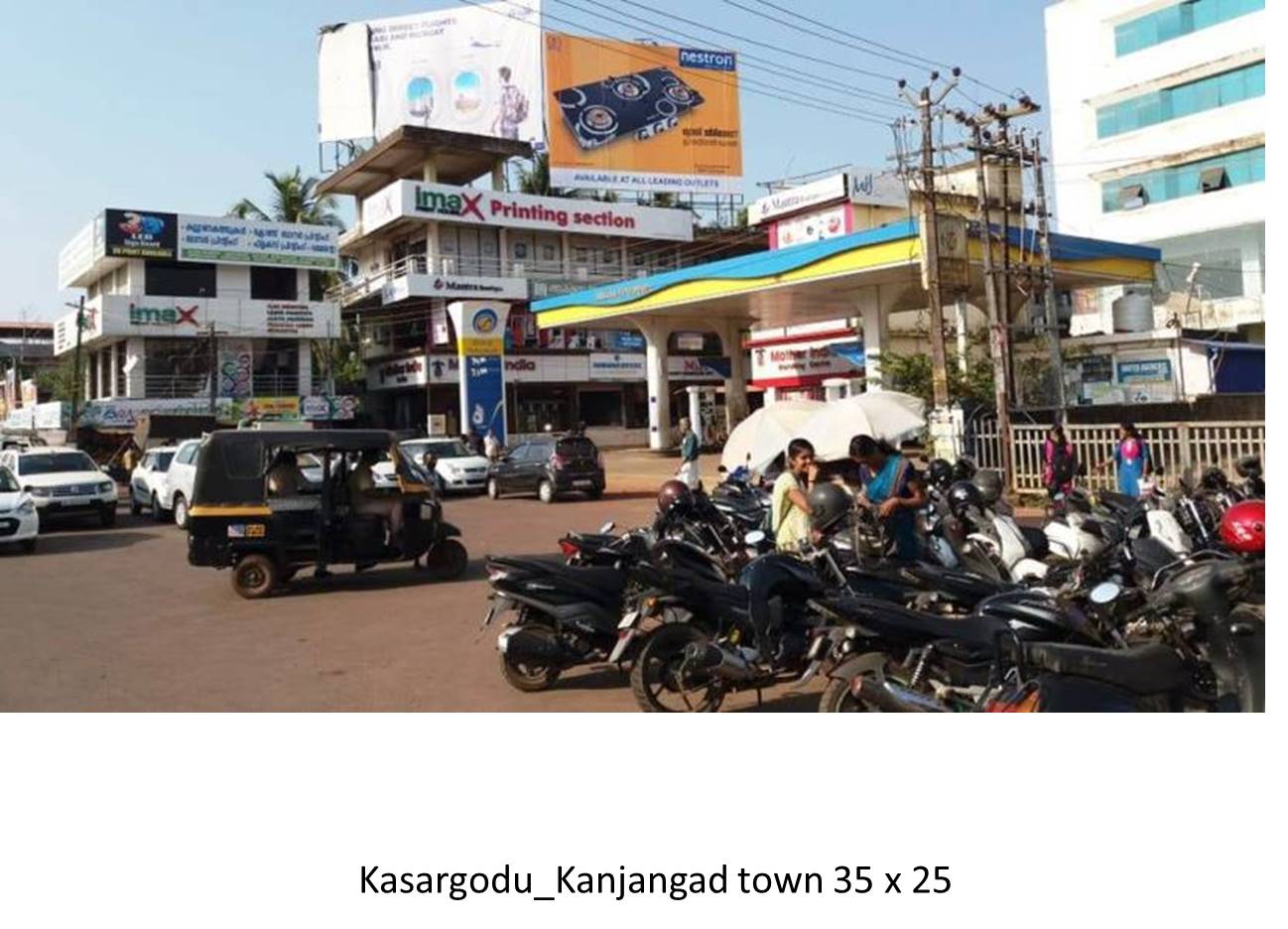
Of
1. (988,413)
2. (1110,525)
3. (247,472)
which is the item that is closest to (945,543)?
(1110,525)

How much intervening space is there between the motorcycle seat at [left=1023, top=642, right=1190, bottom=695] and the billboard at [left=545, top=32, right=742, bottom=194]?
34620mm

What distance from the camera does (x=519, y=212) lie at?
36969 mm

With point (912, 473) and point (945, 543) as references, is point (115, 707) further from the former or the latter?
point (945, 543)

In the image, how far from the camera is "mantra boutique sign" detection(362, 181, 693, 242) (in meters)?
34.8

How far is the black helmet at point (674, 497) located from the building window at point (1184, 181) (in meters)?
25.2

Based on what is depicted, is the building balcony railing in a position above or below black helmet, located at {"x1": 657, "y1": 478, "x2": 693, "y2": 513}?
above

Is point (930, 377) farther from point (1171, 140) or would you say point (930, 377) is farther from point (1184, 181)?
point (1171, 140)

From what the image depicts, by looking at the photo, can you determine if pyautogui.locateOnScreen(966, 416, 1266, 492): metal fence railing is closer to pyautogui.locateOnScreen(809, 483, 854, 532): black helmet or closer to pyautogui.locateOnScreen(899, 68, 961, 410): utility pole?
pyautogui.locateOnScreen(899, 68, 961, 410): utility pole

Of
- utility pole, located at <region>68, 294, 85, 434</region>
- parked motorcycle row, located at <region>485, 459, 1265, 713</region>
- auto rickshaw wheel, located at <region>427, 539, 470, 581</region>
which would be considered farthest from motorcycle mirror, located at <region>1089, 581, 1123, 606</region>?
utility pole, located at <region>68, 294, 85, 434</region>

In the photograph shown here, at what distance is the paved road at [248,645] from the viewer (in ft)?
17.7

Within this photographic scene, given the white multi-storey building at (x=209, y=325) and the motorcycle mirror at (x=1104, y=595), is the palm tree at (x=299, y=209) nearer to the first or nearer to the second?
the white multi-storey building at (x=209, y=325)

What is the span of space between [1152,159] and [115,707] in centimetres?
3137

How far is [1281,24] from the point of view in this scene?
165 inches

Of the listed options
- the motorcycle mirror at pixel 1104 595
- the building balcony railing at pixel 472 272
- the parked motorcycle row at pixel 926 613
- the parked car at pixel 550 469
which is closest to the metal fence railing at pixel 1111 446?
the parked motorcycle row at pixel 926 613
